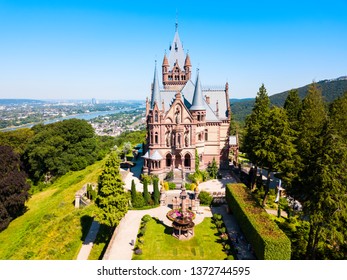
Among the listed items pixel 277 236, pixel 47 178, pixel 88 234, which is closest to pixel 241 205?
pixel 277 236

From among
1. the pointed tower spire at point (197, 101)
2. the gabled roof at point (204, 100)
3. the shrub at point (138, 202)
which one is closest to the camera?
the shrub at point (138, 202)

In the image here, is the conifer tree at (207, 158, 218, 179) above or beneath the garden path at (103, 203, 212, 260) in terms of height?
above

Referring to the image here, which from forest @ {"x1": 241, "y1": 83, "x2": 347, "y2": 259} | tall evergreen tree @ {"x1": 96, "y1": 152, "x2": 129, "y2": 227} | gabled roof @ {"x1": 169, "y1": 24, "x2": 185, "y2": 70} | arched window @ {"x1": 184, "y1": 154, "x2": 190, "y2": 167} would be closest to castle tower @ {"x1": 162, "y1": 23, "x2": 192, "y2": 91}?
gabled roof @ {"x1": 169, "y1": 24, "x2": 185, "y2": 70}

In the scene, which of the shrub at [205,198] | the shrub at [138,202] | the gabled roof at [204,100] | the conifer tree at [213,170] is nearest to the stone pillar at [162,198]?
the shrub at [138,202]

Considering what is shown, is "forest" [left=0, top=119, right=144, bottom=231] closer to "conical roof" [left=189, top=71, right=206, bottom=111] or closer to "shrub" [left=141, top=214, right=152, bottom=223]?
"shrub" [left=141, top=214, right=152, bottom=223]

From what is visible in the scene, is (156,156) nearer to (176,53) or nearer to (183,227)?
(183,227)

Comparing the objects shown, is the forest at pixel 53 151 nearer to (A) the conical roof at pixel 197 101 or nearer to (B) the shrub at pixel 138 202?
(B) the shrub at pixel 138 202

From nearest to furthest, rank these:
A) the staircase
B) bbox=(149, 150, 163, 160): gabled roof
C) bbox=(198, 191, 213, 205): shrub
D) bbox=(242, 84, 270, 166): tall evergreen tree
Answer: bbox=(242, 84, 270, 166): tall evergreen tree
bbox=(198, 191, 213, 205): shrub
the staircase
bbox=(149, 150, 163, 160): gabled roof
